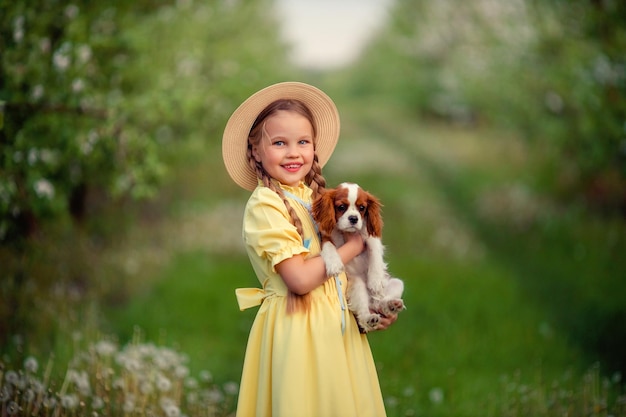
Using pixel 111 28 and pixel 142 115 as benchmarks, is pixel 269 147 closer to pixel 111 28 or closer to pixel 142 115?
pixel 142 115

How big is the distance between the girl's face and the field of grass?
2.09m

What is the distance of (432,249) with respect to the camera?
33.5 ft

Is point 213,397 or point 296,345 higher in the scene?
point 213,397

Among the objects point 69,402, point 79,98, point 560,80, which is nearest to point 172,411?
point 69,402

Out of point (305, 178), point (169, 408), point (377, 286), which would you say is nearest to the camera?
point (377, 286)

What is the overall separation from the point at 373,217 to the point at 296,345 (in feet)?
2.20

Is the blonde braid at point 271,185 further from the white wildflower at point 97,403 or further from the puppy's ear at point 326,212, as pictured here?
the white wildflower at point 97,403

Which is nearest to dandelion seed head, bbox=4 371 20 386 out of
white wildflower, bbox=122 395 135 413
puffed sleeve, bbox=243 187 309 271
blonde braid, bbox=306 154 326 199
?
white wildflower, bbox=122 395 135 413

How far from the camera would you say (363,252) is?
317cm

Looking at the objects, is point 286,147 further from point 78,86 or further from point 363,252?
point 78,86

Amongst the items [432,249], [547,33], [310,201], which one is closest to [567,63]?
[547,33]

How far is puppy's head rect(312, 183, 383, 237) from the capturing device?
294 centimetres

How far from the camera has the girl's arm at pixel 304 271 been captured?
2971mm

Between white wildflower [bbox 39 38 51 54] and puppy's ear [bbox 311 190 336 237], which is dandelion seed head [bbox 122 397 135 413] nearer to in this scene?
puppy's ear [bbox 311 190 336 237]
